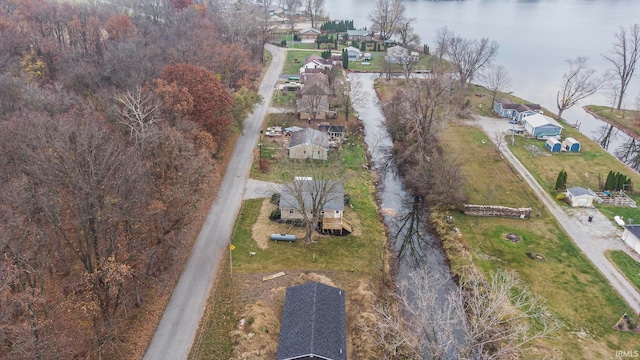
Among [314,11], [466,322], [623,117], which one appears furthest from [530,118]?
[314,11]

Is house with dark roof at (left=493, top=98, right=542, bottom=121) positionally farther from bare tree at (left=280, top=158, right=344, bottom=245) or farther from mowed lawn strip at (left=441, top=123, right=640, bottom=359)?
bare tree at (left=280, top=158, right=344, bottom=245)

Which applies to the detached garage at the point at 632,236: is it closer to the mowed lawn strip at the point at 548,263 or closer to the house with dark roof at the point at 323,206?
the mowed lawn strip at the point at 548,263

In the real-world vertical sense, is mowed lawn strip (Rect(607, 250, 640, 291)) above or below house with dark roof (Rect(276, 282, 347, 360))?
below

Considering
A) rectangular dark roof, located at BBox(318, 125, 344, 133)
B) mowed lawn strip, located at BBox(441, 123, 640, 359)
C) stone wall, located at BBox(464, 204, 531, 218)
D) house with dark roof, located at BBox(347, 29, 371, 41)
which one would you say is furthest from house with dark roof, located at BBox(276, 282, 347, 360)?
house with dark roof, located at BBox(347, 29, 371, 41)

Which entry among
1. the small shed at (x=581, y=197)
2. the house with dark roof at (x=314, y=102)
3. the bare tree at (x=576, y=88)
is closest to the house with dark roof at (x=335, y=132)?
the house with dark roof at (x=314, y=102)

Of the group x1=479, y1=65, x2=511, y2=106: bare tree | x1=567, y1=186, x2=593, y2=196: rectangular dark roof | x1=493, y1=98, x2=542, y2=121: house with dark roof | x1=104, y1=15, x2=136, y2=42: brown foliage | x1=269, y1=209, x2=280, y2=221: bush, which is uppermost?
x1=104, y1=15, x2=136, y2=42: brown foliage

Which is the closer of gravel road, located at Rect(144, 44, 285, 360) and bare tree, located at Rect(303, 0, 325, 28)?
gravel road, located at Rect(144, 44, 285, 360)
